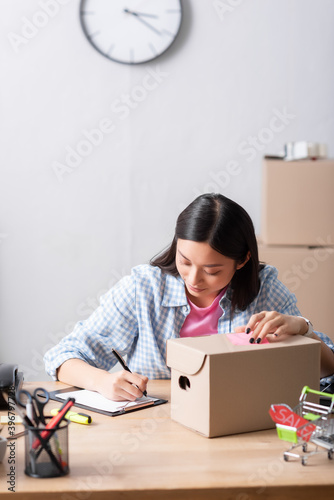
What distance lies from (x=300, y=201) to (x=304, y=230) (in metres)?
0.12

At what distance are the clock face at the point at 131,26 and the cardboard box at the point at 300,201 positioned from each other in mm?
845

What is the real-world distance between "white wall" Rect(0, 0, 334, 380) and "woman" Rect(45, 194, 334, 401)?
1213 mm

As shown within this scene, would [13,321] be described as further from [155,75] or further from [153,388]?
[153,388]

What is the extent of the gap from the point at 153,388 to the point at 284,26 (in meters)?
2.03

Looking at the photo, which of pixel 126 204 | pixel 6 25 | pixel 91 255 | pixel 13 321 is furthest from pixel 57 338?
pixel 6 25

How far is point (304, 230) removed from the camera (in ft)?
8.03

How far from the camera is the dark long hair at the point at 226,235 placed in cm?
155

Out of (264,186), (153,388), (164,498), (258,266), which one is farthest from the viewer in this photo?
(264,186)

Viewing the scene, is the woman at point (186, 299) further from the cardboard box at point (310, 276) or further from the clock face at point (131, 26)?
the clock face at point (131, 26)

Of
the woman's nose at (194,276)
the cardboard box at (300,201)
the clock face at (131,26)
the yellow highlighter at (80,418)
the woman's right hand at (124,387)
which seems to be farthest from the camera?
the clock face at (131,26)

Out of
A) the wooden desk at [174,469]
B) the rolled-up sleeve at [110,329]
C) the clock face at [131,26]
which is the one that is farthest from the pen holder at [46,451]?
the clock face at [131,26]

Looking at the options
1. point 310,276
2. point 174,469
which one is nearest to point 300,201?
point 310,276

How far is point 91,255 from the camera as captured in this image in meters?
2.92

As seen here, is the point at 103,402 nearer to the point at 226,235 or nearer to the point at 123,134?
the point at 226,235
